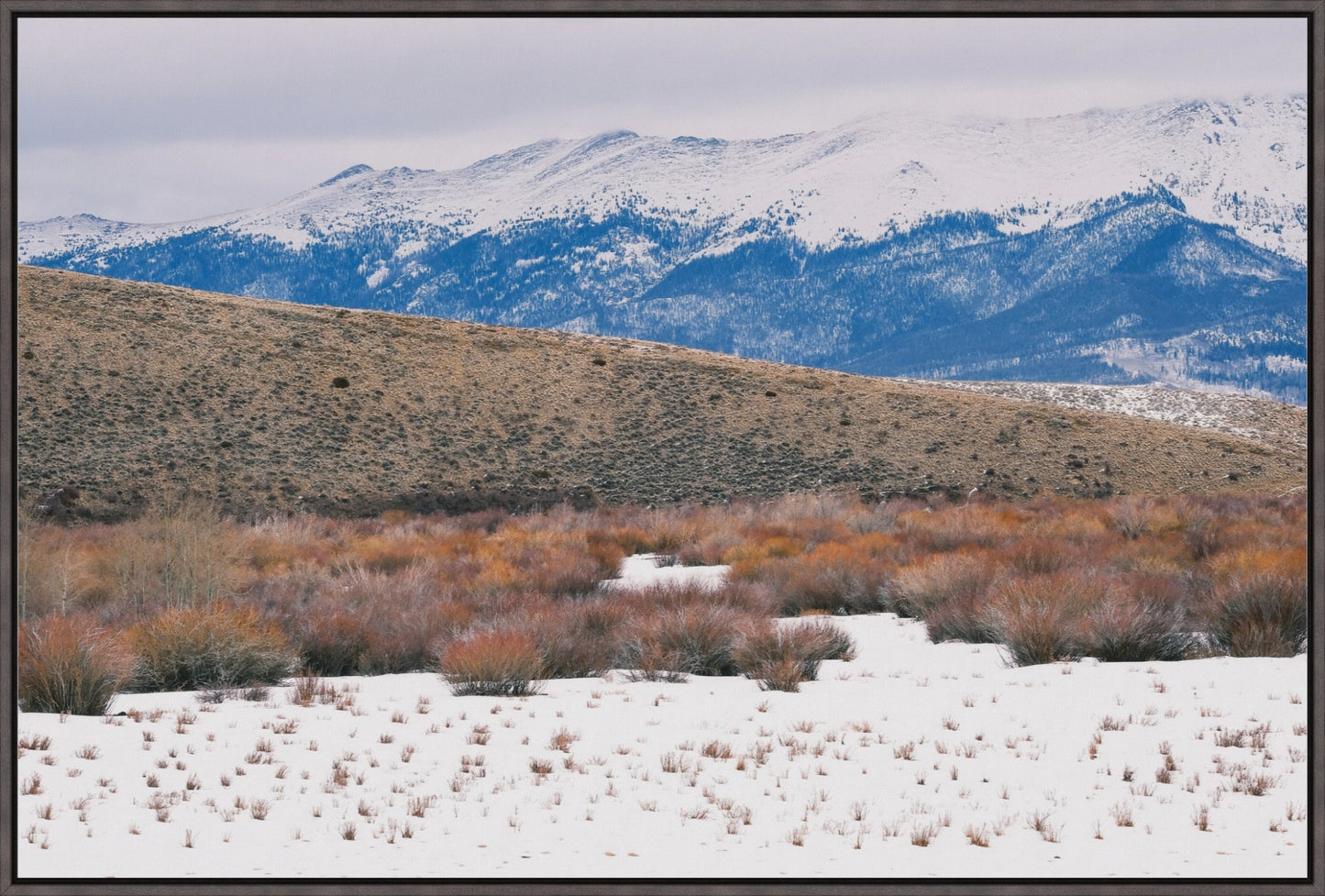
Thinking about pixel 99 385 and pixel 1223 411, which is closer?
pixel 99 385

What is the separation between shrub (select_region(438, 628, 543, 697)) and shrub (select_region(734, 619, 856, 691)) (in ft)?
8.12

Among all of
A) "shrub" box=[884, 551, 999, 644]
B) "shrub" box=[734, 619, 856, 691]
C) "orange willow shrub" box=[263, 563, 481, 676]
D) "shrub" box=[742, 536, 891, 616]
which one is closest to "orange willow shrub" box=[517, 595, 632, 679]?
"orange willow shrub" box=[263, 563, 481, 676]

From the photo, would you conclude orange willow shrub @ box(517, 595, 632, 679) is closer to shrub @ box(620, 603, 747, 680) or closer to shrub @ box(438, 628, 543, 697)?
shrub @ box(620, 603, 747, 680)

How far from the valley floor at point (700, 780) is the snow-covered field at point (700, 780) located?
0.03 m

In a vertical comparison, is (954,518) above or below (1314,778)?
below

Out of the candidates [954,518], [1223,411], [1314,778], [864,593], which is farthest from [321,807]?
[1223,411]

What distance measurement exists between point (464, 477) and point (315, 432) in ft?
22.8

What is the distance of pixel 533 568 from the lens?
22641mm

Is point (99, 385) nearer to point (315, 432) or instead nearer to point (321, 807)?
point (315, 432)

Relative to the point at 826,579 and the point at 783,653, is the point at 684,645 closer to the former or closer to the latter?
the point at 783,653

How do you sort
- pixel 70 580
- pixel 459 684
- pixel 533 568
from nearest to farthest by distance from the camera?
1. pixel 459 684
2. pixel 70 580
3. pixel 533 568

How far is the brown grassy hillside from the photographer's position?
46.8 metres

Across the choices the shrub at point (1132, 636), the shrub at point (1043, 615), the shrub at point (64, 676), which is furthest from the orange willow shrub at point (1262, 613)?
the shrub at point (64, 676)

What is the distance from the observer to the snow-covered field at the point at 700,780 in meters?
7.36
